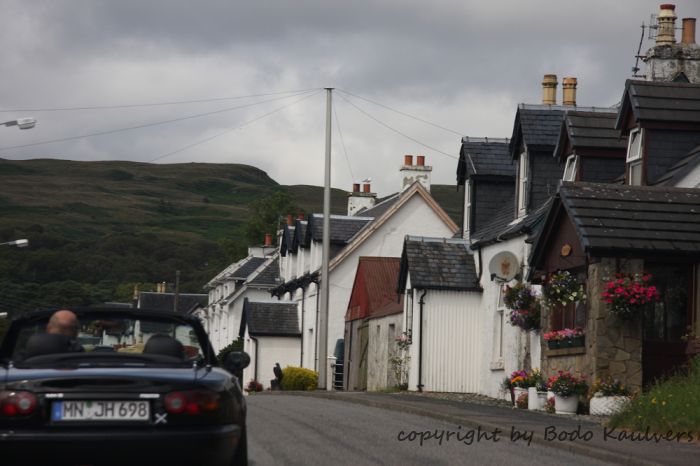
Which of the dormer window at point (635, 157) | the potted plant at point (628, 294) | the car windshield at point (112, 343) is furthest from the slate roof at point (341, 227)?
the car windshield at point (112, 343)

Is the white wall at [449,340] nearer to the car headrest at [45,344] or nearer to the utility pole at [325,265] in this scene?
the utility pole at [325,265]

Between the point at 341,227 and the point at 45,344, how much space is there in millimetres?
39355

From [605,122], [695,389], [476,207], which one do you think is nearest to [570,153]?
[605,122]

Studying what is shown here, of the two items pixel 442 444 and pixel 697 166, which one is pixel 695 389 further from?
pixel 697 166

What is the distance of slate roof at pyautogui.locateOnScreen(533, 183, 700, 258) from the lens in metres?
20.0

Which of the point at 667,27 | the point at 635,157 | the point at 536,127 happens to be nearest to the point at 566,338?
the point at 635,157

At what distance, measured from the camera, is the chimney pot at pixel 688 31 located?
27406mm

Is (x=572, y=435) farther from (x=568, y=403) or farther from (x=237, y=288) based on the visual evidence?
(x=237, y=288)

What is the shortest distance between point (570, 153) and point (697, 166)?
4267 mm

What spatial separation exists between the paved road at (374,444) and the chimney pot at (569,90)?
13.8m

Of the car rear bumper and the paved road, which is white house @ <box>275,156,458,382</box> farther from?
the car rear bumper

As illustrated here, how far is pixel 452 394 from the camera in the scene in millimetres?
30391

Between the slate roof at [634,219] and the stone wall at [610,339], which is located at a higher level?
the slate roof at [634,219]

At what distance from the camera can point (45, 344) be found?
8984mm
